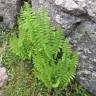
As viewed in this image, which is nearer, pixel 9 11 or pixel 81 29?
pixel 81 29

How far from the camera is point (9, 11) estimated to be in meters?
6.90

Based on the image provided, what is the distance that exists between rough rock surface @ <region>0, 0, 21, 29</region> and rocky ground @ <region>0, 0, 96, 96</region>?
1176 mm

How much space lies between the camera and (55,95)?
18.7ft

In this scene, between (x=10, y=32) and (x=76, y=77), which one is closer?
(x=76, y=77)

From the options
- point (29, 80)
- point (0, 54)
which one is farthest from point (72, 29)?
point (0, 54)

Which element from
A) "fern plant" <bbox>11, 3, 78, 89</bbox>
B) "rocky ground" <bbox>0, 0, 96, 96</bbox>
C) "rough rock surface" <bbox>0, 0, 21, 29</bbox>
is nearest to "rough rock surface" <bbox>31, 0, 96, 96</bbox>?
"rocky ground" <bbox>0, 0, 96, 96</bbox>

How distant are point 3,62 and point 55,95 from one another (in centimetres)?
132

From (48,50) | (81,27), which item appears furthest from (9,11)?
(81,27)

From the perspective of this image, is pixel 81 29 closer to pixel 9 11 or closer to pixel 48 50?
pixel 48 50

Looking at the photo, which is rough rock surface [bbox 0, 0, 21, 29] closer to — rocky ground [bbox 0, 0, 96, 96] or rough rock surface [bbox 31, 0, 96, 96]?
rocky ground [bbox 0, 0, 96, 96]

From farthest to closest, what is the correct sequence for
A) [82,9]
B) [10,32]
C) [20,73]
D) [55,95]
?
[10,32], [20,73], [55,95], [82,9]

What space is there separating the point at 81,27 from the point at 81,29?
0.03 metres

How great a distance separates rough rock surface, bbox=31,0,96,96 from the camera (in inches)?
209

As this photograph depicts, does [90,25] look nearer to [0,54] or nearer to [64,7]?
[64,7]
